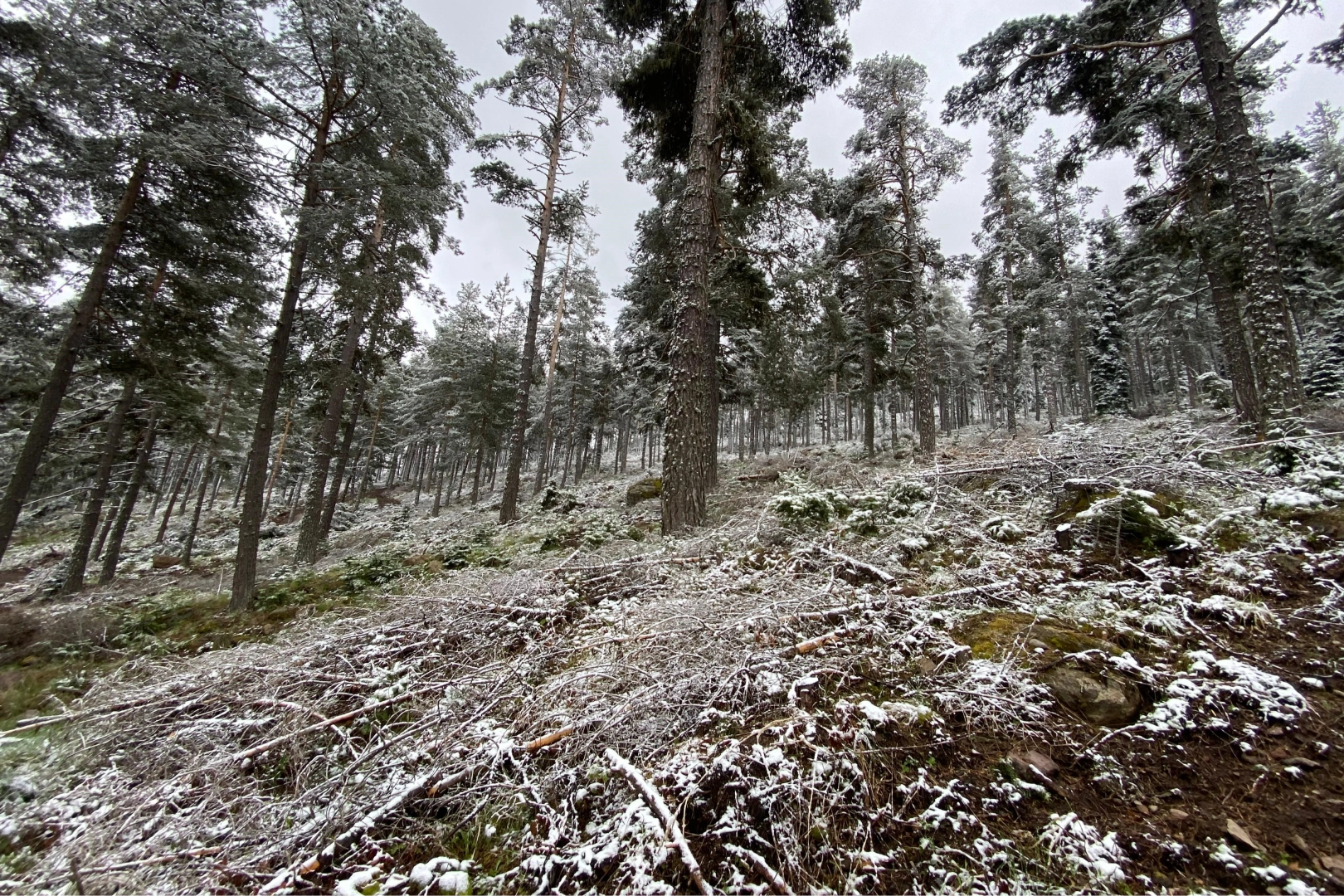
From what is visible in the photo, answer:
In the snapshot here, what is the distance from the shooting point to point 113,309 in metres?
8.89

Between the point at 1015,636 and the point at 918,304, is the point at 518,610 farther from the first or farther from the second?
the point at 918,304

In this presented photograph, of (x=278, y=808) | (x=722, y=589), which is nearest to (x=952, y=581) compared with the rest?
(x=722, y=589)

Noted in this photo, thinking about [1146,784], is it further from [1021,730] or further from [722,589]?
[722,589]

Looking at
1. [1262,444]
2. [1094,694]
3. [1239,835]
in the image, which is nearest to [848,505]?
[1094,694]

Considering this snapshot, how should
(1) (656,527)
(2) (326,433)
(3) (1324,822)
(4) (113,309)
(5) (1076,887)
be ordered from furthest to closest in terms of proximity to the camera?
(2) (326,433) → (4) (113,309) → (1) (656,527) → (3) (1324,822) → (5) (1076,887)

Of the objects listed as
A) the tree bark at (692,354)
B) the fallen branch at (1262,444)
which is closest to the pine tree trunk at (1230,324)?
the fallen branch at (1262,444)

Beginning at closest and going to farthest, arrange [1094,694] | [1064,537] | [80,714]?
1. [1094,694]
2. [80,714]
3. [1064,537]

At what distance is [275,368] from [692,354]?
7.71 m

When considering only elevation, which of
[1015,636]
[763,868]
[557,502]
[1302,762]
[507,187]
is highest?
[507,187]

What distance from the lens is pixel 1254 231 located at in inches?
257

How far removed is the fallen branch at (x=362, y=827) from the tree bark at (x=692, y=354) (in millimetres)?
4431

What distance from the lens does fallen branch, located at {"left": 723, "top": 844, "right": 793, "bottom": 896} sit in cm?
161

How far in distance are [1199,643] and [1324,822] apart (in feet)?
4.19

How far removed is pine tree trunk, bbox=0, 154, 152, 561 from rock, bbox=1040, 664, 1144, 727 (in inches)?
537
